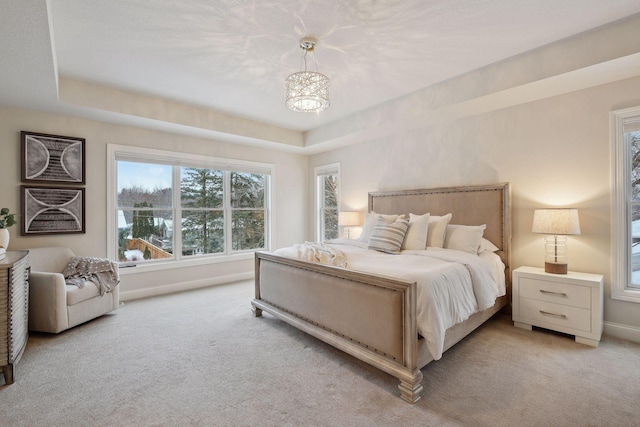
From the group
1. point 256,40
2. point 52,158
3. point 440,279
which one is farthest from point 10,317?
point 440,279

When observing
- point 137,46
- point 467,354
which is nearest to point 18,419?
point 137,46

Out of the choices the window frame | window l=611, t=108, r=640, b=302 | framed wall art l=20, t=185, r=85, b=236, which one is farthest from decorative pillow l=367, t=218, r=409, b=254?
framed wall art l=20, t=185, r=85, b=236

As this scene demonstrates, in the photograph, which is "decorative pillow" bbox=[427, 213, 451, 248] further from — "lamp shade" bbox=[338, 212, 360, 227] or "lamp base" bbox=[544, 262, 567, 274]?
"lamp shade" bbox=[338, 212, 360, 227]

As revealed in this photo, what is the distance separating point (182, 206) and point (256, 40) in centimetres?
302

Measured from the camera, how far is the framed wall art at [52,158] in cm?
344

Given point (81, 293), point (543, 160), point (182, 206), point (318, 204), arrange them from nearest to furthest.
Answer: point (81, 293), point (543, 160), point (182, 206), point (318, 204)

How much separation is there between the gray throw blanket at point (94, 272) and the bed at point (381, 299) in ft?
5.58

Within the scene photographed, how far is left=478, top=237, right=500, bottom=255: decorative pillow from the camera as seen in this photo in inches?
132

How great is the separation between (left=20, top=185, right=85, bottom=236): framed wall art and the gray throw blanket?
0.46 meters

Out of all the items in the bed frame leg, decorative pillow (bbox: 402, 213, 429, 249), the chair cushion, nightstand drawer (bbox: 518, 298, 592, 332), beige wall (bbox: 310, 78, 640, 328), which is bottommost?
the bed frame leg

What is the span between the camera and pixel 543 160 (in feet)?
10.7

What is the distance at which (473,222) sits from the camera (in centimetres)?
369

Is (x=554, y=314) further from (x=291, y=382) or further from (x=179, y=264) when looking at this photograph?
(x=179, y=264)

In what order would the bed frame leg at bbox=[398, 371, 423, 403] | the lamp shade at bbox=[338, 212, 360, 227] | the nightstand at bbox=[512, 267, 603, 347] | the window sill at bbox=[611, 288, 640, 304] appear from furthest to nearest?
the lamp shade at bbox=[338, 212, 360, 227], the window sill at bbox=[611, 288, 640, 304], the nightstand at bbox=[512, 267, 603, 347], the bed frame leg at bbox=[398, 371, 423, 403]
